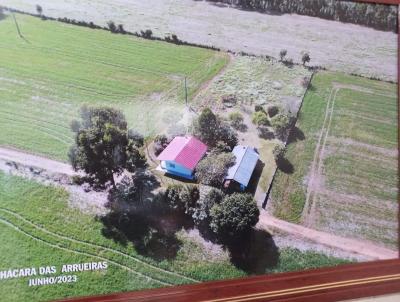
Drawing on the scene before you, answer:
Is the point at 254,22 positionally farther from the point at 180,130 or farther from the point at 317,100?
the point at 180,130

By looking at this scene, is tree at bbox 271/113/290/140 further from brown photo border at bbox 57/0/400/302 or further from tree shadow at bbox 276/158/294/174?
brown photo border at bbox 57/0/400/302

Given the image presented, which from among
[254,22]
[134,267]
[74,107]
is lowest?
[134,267]

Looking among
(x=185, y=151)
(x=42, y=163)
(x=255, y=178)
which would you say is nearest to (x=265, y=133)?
(x=255, y=178)

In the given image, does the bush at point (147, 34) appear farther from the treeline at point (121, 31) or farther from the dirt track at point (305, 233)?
the dirt track at point (305, 233)

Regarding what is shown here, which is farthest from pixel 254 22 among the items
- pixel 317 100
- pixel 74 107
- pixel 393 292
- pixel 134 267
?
pixel 393 292

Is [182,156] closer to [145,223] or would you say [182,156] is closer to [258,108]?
[145,223]

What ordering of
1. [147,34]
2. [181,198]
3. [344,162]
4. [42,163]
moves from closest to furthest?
1. [42,163]
2. [181,198]
3. [147,34]
4. [344,162]

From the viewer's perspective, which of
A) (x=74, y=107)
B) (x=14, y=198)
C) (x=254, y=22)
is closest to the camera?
(x=14, y=198)
